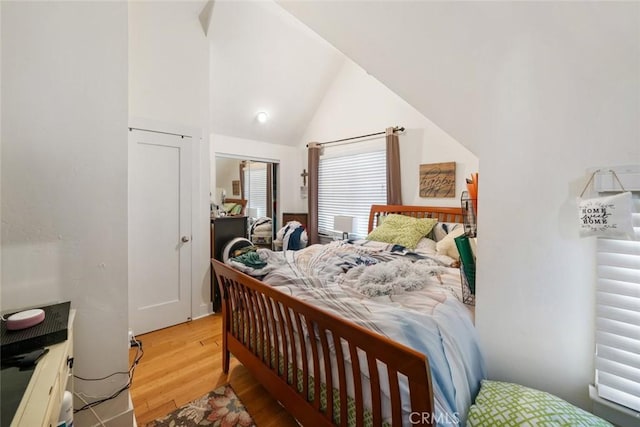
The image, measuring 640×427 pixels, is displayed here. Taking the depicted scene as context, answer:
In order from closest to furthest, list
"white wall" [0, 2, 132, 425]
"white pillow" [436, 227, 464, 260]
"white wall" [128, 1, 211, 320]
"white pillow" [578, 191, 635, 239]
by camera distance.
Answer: "white pillow" [578, 191, 635, 239] → "white wall" [0, 2, 132, 425] → "white pillow" [436, 227, 464, 260] → "white wall" [128, 1, 211, 320]

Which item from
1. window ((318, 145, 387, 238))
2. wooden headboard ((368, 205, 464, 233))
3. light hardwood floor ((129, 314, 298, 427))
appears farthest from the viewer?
window ((318, 145, 387, 238))

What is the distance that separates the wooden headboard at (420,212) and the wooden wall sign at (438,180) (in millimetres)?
179

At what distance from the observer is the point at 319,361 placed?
1265mm

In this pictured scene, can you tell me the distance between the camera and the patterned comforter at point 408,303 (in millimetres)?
1049

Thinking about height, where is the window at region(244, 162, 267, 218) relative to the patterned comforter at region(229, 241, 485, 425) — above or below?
above

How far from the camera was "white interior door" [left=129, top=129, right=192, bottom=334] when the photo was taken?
254 cm

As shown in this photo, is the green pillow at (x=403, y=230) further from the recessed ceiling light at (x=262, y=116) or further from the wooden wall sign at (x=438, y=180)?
the recessed ceiling light at (x=262, y=116)

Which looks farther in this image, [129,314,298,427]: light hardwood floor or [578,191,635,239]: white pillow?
[129,314,298,427]: light hardwood floor

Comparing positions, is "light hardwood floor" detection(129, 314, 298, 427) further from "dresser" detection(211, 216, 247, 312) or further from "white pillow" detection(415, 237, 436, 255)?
"white pillow" detection(415, 237, 436, 255)

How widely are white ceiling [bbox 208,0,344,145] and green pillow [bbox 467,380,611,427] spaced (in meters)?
3.76

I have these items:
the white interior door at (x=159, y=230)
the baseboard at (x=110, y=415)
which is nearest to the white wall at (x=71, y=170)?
the baseboard at (x=110, y=415)

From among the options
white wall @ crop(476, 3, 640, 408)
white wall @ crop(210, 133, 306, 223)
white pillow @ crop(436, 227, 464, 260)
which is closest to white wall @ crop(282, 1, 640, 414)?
white wall @ crop(476, 3, 640, 408)
